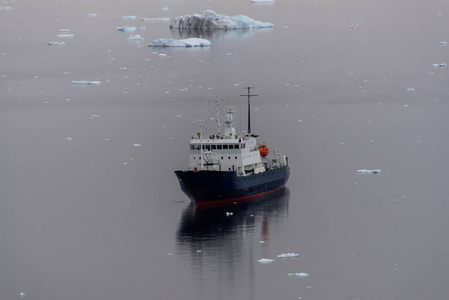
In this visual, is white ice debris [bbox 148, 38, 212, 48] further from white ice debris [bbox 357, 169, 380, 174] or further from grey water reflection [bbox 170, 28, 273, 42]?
white ice debris [bbox 357, 169, 380, 174]

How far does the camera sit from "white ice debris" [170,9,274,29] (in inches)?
3455

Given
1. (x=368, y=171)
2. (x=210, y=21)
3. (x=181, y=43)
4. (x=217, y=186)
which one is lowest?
(x=368, y=171)

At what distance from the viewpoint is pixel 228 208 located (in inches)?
1318

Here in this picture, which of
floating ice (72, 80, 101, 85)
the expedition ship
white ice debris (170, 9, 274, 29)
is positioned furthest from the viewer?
white ice debris (170, 9, 274, 29)

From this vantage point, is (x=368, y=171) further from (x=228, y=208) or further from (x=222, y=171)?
(x=222, y=171)

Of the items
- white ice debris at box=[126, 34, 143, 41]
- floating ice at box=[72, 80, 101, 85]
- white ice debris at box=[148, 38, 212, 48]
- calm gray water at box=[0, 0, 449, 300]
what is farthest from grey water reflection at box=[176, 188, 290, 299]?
white ice debris at box=[126, 34, 143, 41]

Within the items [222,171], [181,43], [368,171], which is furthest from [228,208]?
[181,43]

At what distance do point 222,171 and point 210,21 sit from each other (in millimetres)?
56250

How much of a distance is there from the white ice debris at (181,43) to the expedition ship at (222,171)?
43135mm

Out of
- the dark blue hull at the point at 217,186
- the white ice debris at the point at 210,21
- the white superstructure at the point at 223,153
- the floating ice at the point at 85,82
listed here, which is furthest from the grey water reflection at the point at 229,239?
the white ice debris at the point at 210,21

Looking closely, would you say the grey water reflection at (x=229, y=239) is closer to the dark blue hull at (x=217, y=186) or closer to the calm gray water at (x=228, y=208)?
the calm gray water at (x=228, y=208)

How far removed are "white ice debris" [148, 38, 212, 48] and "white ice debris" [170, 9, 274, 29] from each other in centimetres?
907

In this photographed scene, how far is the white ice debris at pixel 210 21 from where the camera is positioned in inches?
3455

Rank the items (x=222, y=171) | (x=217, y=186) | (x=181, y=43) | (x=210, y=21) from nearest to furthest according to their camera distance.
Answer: (x=222, y=171)
(x=217, y=186)
(x=181, y=43)
(x=210, y=21)
